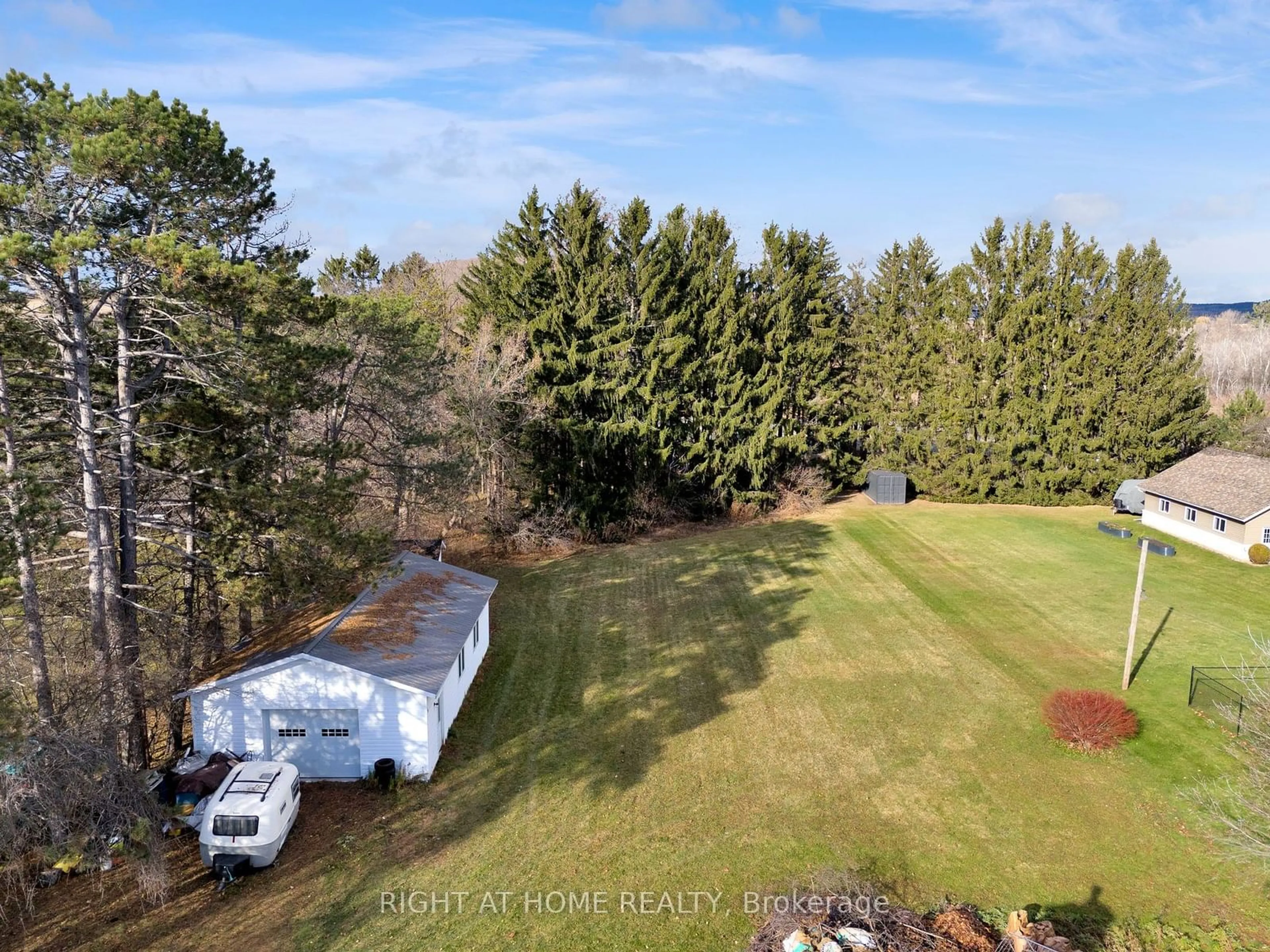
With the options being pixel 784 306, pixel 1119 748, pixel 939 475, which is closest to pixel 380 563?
pixel 1119 748

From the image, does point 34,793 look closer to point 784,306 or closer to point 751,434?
point 751,434

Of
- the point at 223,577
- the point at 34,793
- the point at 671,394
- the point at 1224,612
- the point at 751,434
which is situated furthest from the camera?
the point at 751,434

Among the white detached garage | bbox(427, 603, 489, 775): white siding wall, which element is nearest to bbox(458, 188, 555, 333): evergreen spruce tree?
bbox(427, 603, 489, 775): white siding wall

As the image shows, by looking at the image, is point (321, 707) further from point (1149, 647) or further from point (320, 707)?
point (1149, 647)

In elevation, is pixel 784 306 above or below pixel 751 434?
above

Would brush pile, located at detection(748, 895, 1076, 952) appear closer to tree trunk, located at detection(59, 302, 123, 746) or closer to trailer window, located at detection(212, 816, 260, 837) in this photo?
trailer window, located at detection(212, 816, 260, 837)

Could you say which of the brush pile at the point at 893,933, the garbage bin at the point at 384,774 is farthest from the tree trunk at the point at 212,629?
the brush pile at the point at 893,933
